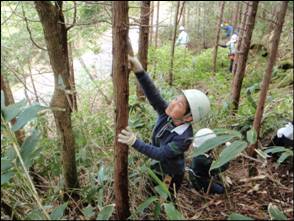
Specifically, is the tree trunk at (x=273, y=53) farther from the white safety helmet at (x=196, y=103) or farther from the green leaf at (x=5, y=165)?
the green leaf at (x=5, y=165)

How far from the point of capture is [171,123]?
239 cm

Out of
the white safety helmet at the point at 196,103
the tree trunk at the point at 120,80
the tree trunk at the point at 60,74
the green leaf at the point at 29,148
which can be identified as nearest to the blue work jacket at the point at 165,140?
the white safety helmet at the point at 196,103

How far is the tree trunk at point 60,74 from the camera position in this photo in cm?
162

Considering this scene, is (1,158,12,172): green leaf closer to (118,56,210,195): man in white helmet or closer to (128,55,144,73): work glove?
(118,56,210,195): man in white helmet

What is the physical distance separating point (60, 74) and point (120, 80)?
0.51 m

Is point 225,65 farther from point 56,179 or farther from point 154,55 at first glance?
point 56,179

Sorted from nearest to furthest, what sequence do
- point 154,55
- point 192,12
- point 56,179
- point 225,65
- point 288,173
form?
point 56,179, point 288,173, point 154,55, point 225,65, point 192,12

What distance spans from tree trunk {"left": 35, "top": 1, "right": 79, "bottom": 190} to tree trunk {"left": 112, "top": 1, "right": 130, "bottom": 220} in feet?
1.00

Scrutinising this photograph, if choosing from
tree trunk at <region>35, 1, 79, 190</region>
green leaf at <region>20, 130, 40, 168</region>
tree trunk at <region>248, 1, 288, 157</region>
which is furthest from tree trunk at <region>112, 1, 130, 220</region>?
tree trunk at <region>248, 1, 288, 157</region>

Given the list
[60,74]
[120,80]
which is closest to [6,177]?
[120,80]

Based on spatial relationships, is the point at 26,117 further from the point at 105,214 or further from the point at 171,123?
the point at 171,123

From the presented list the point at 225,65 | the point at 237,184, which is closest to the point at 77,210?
the point at 237,184

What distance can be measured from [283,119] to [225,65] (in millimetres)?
6503

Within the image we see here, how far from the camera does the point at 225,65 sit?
997cm
